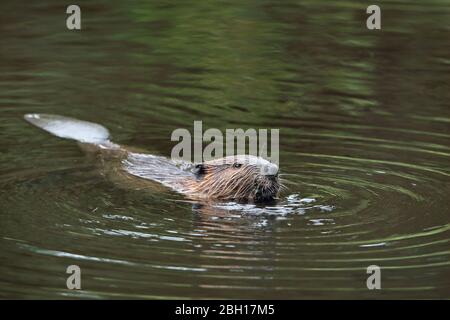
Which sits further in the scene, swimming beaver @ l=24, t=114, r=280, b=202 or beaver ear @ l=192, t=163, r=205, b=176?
beaver ear @ l=192, t=163, r=205, b=176

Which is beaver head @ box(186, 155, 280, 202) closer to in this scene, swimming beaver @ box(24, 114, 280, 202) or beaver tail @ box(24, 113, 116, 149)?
swimming beaver @ box(24, 114, 280, 202)

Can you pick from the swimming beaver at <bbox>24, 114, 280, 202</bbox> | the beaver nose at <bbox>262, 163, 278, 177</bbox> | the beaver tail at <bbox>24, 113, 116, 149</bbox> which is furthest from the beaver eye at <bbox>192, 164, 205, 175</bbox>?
the beaver tail at <bbox>24, 113, 116, 149</bbox>

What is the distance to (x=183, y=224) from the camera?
6.72m

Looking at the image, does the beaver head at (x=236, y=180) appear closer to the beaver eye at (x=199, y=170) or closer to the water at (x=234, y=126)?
the beaver eye at (x=199, y=170)

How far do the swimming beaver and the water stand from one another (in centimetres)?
16

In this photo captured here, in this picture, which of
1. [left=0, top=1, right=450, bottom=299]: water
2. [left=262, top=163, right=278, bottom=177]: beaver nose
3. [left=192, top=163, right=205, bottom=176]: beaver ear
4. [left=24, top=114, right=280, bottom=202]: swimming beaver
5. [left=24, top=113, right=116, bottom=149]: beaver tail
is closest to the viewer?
[left=0, top=1, right=450, bottom=299]: water

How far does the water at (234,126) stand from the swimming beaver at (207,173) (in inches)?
6.4

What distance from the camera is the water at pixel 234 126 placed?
5957mm

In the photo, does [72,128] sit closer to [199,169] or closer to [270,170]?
[199,169]

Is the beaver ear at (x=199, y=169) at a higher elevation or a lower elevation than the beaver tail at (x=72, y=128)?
lower

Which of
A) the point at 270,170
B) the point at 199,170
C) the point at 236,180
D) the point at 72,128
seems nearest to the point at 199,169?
the point at 199,170

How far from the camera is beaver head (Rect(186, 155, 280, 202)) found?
7348 millimetres

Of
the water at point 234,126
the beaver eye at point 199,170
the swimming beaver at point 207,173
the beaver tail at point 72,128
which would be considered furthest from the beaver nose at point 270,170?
the beaver tail at point 72,128
